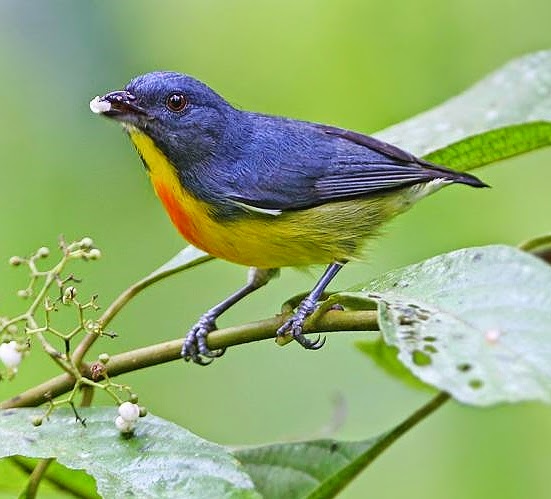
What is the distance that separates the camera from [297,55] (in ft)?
20.2

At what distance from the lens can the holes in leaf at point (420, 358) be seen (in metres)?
2.00

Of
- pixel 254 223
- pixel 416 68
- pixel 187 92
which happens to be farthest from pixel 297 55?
pixel 254 223

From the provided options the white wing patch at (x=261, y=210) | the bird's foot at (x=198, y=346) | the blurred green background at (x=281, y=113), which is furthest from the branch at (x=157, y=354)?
the blurred green background at (x=281, y=113)

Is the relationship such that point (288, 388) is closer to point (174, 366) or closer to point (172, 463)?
point (174, 366)

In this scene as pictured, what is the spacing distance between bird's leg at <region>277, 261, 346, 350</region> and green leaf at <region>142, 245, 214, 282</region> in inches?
15.7

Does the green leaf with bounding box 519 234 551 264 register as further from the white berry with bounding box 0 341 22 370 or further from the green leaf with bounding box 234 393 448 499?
the white berry with bounding box 0 341 22 370

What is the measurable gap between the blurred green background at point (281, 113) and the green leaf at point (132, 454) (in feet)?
7.26

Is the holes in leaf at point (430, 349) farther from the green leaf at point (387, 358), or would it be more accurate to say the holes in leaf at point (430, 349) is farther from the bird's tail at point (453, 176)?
the bird's tail at point (453, 176)

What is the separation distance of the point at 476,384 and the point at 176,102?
2343 millimetres

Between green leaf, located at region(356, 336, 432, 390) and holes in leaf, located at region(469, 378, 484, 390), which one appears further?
green leaf, located at region(356, 336, 432, 390)

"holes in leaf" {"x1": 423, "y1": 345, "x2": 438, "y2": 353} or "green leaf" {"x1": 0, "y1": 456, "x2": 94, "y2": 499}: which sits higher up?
"holes in leaf" {"x1": 423, "y1": 345, "x2": 438, "y2": 353}

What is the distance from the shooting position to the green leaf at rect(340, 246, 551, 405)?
1.87 meters

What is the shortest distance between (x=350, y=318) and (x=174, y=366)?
125 inches

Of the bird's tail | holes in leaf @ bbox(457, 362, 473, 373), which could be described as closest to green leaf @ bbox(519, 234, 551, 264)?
the bird's tail
